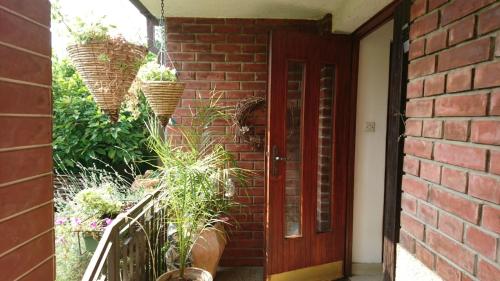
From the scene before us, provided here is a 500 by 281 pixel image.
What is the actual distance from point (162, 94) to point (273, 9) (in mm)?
1390

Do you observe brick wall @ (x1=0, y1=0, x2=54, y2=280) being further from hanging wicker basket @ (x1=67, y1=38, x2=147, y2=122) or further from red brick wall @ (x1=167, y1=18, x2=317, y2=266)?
red brick wall @ (x1=167, y1=18, x2=317, y2=266)

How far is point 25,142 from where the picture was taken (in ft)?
2.37

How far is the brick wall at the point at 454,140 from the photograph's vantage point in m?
0.88

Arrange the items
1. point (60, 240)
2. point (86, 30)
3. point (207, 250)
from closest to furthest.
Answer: point (86, 30) → point (60, 240) → point (207, 250)

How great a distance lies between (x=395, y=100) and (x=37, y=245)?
1.64m

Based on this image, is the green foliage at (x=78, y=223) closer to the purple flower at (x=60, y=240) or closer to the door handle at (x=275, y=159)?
the purple flower at (x=60, y=240)

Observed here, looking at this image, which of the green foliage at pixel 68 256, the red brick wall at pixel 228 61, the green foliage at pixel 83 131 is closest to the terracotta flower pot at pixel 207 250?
the red brick wall at pixel 228 61

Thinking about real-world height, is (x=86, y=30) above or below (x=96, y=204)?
above

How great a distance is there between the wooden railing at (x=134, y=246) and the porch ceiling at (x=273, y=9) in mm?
1540

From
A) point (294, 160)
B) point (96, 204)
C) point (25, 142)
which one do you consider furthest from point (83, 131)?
point (25, 142)

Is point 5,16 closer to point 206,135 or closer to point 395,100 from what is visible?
point 395,100

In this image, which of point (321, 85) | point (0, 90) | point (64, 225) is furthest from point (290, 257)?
point (0, 90)

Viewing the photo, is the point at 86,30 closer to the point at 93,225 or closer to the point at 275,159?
the point at 93,225

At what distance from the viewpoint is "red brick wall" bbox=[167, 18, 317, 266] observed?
287 centimetres
